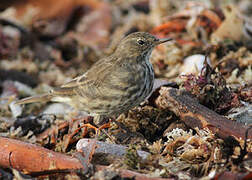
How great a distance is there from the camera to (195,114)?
388 centimetres

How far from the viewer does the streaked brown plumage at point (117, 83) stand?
4164 mm

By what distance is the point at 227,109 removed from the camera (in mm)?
4215

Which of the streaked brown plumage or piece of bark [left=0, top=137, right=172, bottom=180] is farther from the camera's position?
the streaked brown plumage

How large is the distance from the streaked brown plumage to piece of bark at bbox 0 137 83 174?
98 centimetres

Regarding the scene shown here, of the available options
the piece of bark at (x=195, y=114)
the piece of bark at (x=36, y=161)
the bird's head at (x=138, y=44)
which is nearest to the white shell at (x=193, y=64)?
the bird's head at (x=138, y=44)

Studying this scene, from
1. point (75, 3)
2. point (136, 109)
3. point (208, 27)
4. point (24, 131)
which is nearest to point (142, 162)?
point (136, 109)

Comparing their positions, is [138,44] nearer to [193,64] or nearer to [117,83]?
[117,83]

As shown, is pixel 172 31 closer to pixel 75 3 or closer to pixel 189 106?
pixel 189 106

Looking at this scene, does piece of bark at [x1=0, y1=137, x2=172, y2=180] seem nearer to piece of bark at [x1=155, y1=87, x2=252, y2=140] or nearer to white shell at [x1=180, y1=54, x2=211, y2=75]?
piece of bark at [x1=155, y1=87, x2=252, y2=140]

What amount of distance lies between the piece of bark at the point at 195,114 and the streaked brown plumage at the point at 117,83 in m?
0.24

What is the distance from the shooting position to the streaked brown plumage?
4.16 m

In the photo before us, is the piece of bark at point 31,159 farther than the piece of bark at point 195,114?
No

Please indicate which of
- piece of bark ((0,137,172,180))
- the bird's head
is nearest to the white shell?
the bird's head

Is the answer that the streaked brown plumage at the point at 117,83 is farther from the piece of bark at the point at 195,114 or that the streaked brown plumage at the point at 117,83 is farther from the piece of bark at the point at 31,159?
the piece of bark at the point at 31,159
